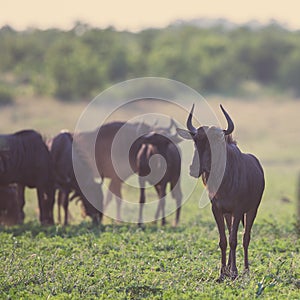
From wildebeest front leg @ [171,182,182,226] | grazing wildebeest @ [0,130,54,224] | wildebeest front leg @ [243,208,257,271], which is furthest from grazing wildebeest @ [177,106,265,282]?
wildebeest front leg @ [171,182,182,226]

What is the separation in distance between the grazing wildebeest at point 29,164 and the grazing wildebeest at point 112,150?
1691 millimetres

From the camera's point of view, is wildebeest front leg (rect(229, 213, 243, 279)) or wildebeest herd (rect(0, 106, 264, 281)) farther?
wildebeest herd (rect(0, 106, 264, 281))

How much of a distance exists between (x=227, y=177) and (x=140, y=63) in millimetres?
48969

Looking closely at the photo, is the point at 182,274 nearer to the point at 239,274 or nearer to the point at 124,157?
the point at 239,274

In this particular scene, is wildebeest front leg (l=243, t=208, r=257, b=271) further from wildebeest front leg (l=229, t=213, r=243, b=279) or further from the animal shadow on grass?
the animal shadow on grass

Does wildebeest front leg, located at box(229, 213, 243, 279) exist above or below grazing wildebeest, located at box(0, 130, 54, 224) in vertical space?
below

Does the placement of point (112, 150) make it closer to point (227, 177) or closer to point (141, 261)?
point (141, 261)

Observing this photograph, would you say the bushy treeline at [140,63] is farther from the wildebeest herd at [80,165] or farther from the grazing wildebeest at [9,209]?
the grazing wildebeest at [9,209]

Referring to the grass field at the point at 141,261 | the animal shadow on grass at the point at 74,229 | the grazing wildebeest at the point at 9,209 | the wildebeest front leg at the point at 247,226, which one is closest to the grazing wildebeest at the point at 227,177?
the wildebeest front leg at the point at 247,226

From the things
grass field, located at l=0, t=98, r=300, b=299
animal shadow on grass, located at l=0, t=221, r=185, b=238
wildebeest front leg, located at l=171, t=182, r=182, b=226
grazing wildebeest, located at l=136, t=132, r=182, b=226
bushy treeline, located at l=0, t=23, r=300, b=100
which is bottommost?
animal shadow on grass, located at l=0, t=221, r=185, b=238

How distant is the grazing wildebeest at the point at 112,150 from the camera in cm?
1510

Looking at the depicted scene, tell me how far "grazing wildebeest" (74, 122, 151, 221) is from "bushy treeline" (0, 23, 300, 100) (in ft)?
97.8

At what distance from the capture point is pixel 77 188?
45.4 ft

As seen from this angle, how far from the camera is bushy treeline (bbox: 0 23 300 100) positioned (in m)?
47.0
